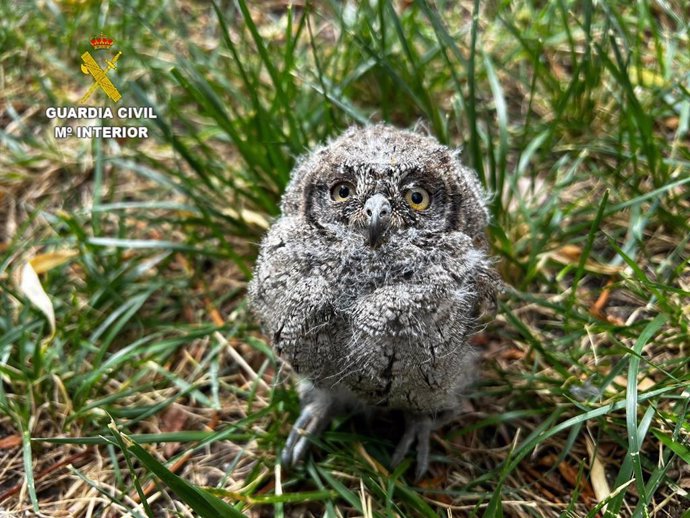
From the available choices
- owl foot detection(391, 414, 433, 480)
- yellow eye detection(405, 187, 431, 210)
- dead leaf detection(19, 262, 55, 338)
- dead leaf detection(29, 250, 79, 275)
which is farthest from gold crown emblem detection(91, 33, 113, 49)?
owl foot detection(391, 414, 433, 480)

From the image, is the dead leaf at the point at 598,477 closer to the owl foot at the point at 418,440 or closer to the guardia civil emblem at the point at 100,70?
the owl foot at the point at 418,440

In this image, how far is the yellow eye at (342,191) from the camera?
7.17 feet

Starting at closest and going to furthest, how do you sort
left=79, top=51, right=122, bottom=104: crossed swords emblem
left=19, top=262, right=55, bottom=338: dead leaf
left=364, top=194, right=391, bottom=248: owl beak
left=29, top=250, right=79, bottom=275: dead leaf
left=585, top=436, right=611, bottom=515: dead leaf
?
left=364, top=194, right=391, bottom=248: owl beak
left=585, top=436, right=611, bottom=515: dead leaf
left=19, top=262, right=55, bottom=338: dead leaf
left=29, top=250, right=79, bottom=275: dead leaf
left=79, top=51, right=122, bottom=104: crossed swords emblem

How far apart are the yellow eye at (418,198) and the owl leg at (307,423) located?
36.3 inches

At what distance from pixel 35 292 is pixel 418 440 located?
195cm

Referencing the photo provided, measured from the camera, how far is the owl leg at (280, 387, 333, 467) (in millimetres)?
2637

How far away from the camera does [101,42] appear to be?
146 inches

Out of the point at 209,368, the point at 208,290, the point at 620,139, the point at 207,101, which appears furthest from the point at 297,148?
the point at 620,139

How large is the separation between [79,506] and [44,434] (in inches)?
15.6

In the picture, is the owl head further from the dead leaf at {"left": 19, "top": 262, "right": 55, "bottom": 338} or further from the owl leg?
the dead leaf at {"left": 19, "top": 262, "right": 55, "bottom": 338}

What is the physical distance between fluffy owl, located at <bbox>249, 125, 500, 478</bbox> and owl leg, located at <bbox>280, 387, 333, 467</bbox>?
1.07 feet

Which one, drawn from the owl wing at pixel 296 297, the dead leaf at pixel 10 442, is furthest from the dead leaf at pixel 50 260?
the owl wing at pixel 296 297

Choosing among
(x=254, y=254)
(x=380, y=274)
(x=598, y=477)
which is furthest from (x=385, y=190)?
(x=598, y=477)

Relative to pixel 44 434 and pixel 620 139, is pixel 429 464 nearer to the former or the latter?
pixel 44 434
